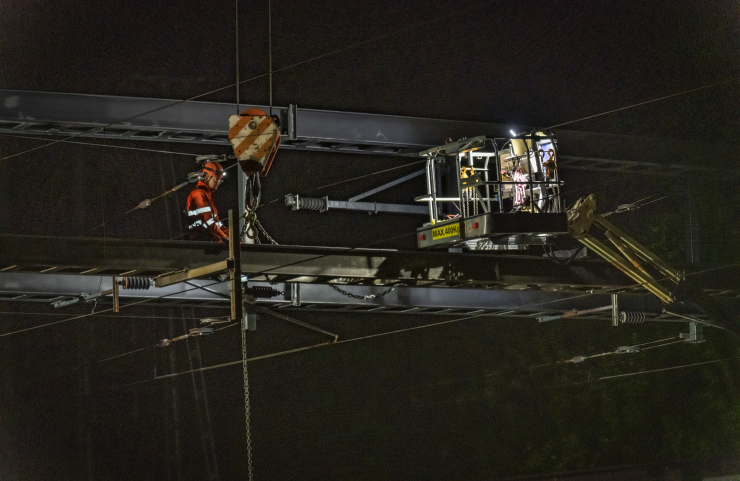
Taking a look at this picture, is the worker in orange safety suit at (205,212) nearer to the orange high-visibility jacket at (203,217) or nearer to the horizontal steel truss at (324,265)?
the orange high-visibility jacket at (203,217)

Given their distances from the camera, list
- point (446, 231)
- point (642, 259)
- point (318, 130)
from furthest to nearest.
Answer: point (318, 130) < point (446, 231) < point (642, 259)

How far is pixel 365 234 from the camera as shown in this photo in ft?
33.9

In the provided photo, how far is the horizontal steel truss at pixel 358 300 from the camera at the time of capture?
804 centimetres

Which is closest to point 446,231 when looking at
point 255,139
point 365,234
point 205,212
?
point 255,139

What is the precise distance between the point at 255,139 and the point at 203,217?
157 centimetres

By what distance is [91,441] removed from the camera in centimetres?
895

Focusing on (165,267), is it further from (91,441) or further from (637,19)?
(637,19)

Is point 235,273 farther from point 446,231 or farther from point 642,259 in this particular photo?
point 642,259

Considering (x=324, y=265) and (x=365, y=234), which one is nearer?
(x=324, y=265)

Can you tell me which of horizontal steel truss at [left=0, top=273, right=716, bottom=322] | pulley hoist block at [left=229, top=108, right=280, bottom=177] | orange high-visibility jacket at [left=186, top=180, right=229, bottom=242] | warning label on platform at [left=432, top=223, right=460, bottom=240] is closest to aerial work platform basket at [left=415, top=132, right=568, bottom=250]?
warning label on platform at [left=432, top=223, right=460, bottom=240]

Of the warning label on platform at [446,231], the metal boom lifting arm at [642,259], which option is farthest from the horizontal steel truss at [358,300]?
the warning label on platform at [446,231]

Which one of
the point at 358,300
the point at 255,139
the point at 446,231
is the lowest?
the point at 358,300

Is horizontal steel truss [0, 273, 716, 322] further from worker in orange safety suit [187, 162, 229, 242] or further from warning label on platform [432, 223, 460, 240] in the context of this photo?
warning label on platform [432, 223, 460, 240]

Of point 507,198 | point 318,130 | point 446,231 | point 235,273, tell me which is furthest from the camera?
point 318,130
